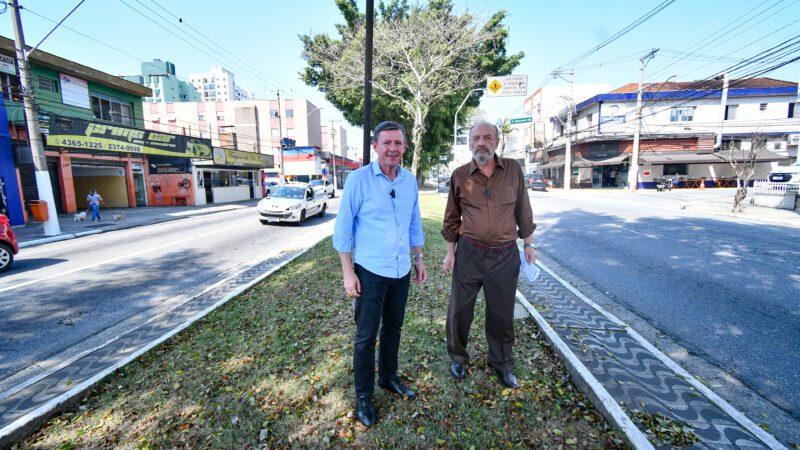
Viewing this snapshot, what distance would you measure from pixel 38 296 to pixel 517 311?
7523 mm

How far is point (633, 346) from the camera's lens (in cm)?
381

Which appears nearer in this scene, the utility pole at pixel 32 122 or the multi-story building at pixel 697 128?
the utility pole at pixel 32 122

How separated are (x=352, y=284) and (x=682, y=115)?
4464 cm

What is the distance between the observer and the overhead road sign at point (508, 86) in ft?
56.5

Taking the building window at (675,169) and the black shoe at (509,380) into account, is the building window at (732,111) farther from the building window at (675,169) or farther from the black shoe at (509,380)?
the black shoe at (509,380)

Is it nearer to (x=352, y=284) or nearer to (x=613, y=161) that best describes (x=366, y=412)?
(x=352, y=284)

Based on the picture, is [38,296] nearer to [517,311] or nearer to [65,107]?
Answer: [517,311]

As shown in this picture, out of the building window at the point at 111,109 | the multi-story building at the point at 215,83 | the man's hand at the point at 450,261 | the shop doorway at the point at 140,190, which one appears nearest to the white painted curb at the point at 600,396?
the man's hand at the point at 450,261

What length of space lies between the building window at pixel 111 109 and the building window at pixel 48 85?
2.22m

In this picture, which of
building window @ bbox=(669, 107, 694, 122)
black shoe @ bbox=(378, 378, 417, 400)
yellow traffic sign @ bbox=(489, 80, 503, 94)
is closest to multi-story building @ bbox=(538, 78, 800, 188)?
building window @ bbox=(669, 107, 694, 122)

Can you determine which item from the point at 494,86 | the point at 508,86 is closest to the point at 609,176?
the point at 508,86

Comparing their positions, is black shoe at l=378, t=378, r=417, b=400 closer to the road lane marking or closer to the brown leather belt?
the brown leather belt

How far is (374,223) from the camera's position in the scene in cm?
265

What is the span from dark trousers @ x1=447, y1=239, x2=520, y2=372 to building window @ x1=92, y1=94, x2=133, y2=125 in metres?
25.0
